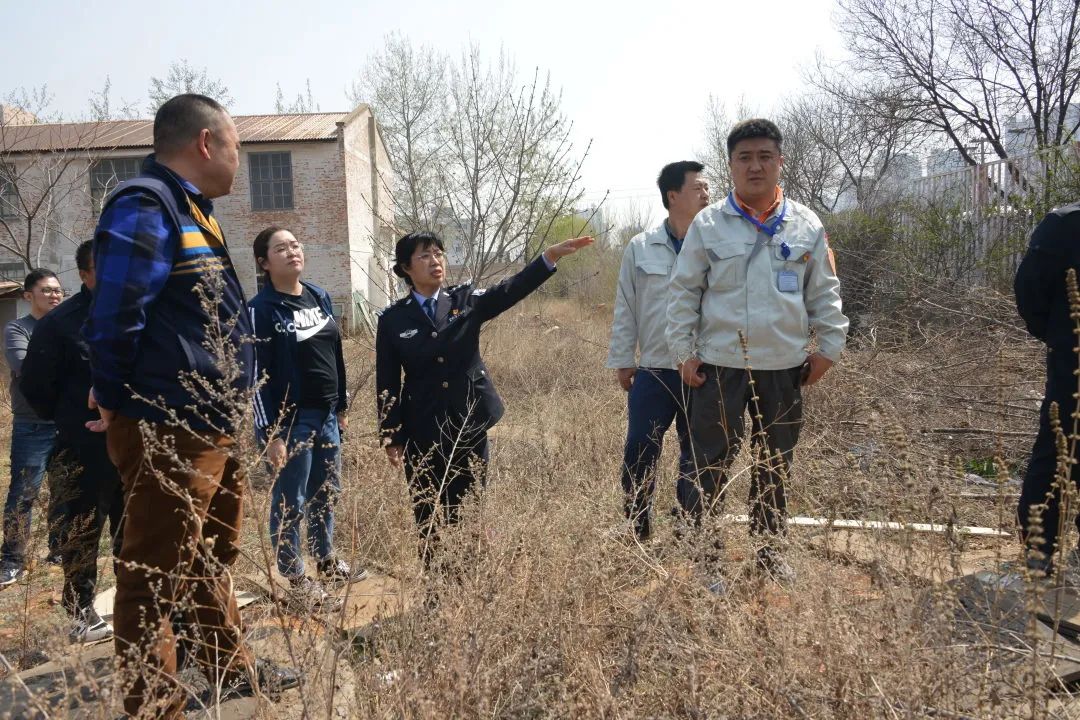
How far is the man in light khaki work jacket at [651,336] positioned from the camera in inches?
147

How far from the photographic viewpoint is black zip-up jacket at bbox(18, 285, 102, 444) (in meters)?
3.61

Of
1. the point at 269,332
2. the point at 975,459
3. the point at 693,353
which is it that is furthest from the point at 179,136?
the point at 975,459

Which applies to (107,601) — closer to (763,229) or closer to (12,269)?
(763,229)

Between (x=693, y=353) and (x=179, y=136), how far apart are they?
6.94 feet

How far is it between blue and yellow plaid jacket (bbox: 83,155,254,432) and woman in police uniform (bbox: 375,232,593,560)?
3.43 ft

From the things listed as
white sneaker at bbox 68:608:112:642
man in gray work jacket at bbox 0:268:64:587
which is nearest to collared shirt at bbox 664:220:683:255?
white sneaker at bbox 68:608:112:642

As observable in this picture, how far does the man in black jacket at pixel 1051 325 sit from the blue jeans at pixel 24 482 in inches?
174

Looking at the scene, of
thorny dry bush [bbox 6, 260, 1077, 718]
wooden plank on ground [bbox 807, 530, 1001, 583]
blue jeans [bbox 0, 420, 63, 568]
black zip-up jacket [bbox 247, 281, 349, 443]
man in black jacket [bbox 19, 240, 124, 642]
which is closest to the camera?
thorny dry bush [bbox 6, 260, 1077, 718]

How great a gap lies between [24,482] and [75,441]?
2.44 ft

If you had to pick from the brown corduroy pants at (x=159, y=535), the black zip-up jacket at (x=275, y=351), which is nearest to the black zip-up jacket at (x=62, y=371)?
the black zip-up jacket at (x=275, y=351)

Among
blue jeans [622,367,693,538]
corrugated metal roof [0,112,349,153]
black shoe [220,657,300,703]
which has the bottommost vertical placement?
black shoe [220,657,300,703]

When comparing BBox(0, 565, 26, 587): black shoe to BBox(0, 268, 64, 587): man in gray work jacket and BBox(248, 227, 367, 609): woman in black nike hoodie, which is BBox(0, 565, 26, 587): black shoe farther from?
BBox(248, 227, 367, 609): woman in black nike hoodie

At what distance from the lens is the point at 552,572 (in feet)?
8.34

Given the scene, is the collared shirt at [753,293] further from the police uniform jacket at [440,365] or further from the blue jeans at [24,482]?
the blue jeans at [24,482]
